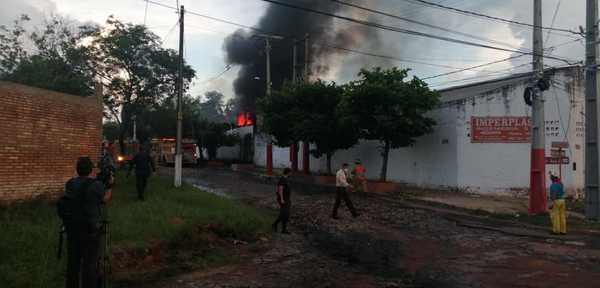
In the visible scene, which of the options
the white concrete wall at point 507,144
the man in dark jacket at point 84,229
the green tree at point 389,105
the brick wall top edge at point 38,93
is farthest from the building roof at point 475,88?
the man in dark jacket at point 84,229

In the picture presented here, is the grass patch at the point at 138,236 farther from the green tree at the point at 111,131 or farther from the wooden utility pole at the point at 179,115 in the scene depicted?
the green tree at the point at 111,131

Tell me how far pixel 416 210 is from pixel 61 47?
15.8 meters

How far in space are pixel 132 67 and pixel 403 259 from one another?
16068 mm

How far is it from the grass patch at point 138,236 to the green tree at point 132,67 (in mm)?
9266

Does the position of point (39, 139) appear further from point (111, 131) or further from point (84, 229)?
point (111, 131)

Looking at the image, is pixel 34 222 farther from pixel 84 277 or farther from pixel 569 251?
pixel 569 251

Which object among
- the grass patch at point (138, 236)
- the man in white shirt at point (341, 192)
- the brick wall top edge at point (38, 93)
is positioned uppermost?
the brick wall top edge at point (38, 93)

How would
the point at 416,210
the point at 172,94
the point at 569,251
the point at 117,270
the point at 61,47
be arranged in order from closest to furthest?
the point at 117,270 → the point at 569,251 → the point at 416,210 → the point at 61,47 → the point at 172,94

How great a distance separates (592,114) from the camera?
48.1 ft

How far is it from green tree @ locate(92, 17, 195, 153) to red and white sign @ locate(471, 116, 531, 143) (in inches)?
535

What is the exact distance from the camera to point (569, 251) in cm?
943

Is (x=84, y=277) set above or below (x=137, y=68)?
below

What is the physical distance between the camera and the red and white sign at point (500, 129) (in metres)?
20.7

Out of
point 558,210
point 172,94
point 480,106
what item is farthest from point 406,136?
point 172,94
